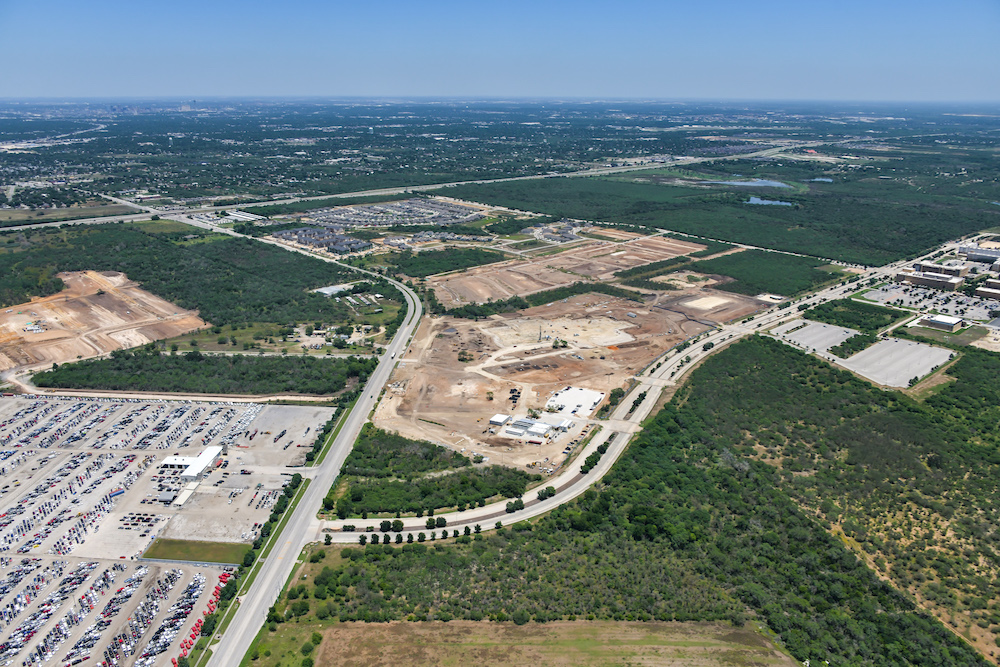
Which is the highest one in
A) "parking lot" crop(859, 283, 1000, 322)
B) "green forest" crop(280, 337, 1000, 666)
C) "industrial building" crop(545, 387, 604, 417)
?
"parking lot" crop(859, 283, 1000, 322)

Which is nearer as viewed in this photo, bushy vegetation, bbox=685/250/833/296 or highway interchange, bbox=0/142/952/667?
highway interchange, bbox=0/142/952/667

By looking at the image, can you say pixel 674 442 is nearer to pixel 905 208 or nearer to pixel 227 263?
pixel 227 263

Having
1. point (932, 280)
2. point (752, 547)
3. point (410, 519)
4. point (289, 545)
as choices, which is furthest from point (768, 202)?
point (289, 545)

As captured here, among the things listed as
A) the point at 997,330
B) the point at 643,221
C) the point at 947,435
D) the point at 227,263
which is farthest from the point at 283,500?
the point at 643,221

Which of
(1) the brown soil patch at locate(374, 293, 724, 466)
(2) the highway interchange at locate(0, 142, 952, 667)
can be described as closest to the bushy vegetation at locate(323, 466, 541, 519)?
(2) the highway interchange at locate(0, 142, 952, 667)

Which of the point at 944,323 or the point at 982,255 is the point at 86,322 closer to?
the point at 944,323

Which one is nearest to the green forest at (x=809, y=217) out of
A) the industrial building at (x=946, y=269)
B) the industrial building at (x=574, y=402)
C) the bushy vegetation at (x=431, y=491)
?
the industrial building at (x=946, y=269)

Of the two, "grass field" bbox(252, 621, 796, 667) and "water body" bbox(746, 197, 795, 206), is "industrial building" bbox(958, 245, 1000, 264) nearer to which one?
"water body" bbox(746, 197, 795, 206)
